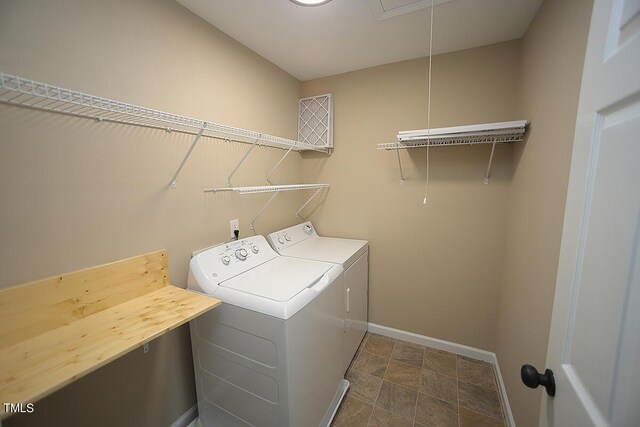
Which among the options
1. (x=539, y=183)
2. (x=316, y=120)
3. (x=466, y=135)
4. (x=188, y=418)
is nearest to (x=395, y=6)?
(x=466, y=135)

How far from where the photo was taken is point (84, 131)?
3.59ft

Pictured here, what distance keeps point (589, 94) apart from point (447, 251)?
5.75ft

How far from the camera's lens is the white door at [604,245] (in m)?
0.44

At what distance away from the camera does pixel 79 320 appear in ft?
3.50

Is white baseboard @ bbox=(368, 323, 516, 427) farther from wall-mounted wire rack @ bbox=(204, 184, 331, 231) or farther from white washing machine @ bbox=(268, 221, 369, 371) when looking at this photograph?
wall-mounted wire rack @ bbox=(204, 184, 331, 231)

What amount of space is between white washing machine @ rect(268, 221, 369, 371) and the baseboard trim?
41.5 inches

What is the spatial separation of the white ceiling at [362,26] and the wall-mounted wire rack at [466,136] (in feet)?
2.22

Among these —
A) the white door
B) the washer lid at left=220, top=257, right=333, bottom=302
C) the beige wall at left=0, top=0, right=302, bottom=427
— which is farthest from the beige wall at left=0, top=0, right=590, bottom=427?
the white door

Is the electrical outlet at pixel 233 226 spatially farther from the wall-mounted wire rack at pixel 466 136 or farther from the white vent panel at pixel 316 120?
the wall-mounted wire rack at pixel 466 136

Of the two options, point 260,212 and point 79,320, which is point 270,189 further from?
point 79,320

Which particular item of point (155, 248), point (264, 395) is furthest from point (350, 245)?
point (155, 248)

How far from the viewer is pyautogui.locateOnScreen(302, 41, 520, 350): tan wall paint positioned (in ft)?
6.43

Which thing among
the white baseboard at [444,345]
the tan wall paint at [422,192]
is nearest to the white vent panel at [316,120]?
the tan wall paint at [422,192]

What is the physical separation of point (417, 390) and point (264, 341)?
141cm
